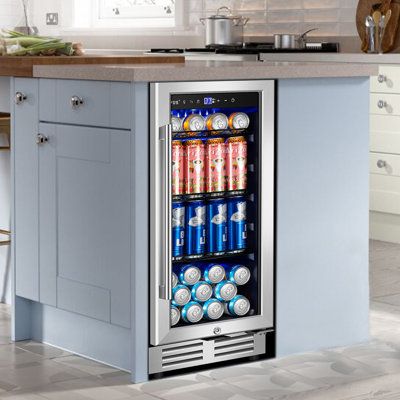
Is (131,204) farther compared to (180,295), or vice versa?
(180,295)

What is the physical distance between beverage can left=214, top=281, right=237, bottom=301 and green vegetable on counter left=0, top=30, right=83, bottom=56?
1521mm

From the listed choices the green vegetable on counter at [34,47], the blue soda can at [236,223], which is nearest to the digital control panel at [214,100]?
the blue soda can at [236,223]

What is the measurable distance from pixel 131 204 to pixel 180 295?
0.36 m

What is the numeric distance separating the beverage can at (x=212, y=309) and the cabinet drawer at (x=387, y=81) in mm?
2514


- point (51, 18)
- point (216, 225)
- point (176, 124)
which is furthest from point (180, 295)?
point (51, 18)

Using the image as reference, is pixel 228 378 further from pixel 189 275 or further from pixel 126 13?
pixel 126 13

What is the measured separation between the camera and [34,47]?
4441 millimetres

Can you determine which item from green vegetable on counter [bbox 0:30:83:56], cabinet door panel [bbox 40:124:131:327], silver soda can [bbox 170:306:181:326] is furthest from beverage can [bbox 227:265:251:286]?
green vegetable on counter [bbox 0:30:83:56]

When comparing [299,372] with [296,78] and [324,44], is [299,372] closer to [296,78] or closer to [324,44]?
[296,78]

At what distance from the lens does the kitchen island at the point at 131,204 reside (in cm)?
315

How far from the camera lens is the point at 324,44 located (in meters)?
6.30

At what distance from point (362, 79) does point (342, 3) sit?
303cm

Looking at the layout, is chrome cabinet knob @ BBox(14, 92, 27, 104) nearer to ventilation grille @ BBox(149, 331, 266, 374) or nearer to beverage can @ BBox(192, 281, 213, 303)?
beverage can @ BBox(192, 281, 213, 303)

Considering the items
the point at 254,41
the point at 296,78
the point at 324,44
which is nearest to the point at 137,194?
the point at 296,78
